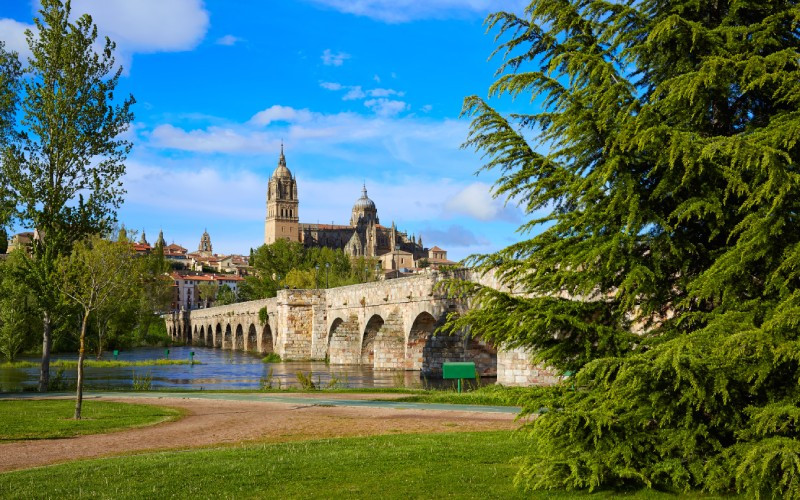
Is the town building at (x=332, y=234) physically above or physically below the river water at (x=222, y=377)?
above

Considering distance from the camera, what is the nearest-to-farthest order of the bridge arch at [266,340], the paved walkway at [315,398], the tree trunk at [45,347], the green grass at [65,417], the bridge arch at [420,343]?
the green grass at [65,417]
the paved walkway at [315,398]
the tree trunk at [45,347]
the bridge arch at [420,343]
the bridge arch at [266,340]

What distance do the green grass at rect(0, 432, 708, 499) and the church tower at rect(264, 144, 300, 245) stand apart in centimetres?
16183

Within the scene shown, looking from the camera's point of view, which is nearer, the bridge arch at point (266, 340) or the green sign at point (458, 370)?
the green sign at point (458, 370)

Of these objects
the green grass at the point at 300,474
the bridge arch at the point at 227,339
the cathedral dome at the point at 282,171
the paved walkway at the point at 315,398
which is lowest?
the paved walkway at the point at 315,398

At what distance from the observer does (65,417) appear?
1538 centimetres

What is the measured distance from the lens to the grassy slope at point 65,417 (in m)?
13.3

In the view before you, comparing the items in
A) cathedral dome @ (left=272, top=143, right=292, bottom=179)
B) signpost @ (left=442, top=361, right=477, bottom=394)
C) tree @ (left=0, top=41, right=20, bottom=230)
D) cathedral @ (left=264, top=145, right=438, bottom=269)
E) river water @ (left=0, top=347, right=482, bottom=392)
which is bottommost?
river water @ (left=0, top=347, right=482, bottom=392)

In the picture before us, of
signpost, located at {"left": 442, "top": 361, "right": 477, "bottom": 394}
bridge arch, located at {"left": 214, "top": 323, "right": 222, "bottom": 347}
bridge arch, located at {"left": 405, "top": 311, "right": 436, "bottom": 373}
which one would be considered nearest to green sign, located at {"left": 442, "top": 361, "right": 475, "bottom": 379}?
signpost, located at {"left": 442, "top": 361, "right": 477, "bottom": 394}

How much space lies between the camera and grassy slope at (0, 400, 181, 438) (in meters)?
13.3

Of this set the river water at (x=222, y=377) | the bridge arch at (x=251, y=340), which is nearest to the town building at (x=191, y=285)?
the bridge arch at (x=251, y=340)

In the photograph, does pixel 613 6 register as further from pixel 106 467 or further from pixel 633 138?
pixel 106 467

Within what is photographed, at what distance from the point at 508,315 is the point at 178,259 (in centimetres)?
18478

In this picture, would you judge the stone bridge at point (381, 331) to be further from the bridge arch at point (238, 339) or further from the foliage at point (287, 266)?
the foliage at point (287, 266)

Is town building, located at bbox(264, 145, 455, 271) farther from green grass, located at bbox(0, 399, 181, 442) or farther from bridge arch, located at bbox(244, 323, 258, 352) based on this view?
green grass, located at bbox(0, 399, 181, 442)
